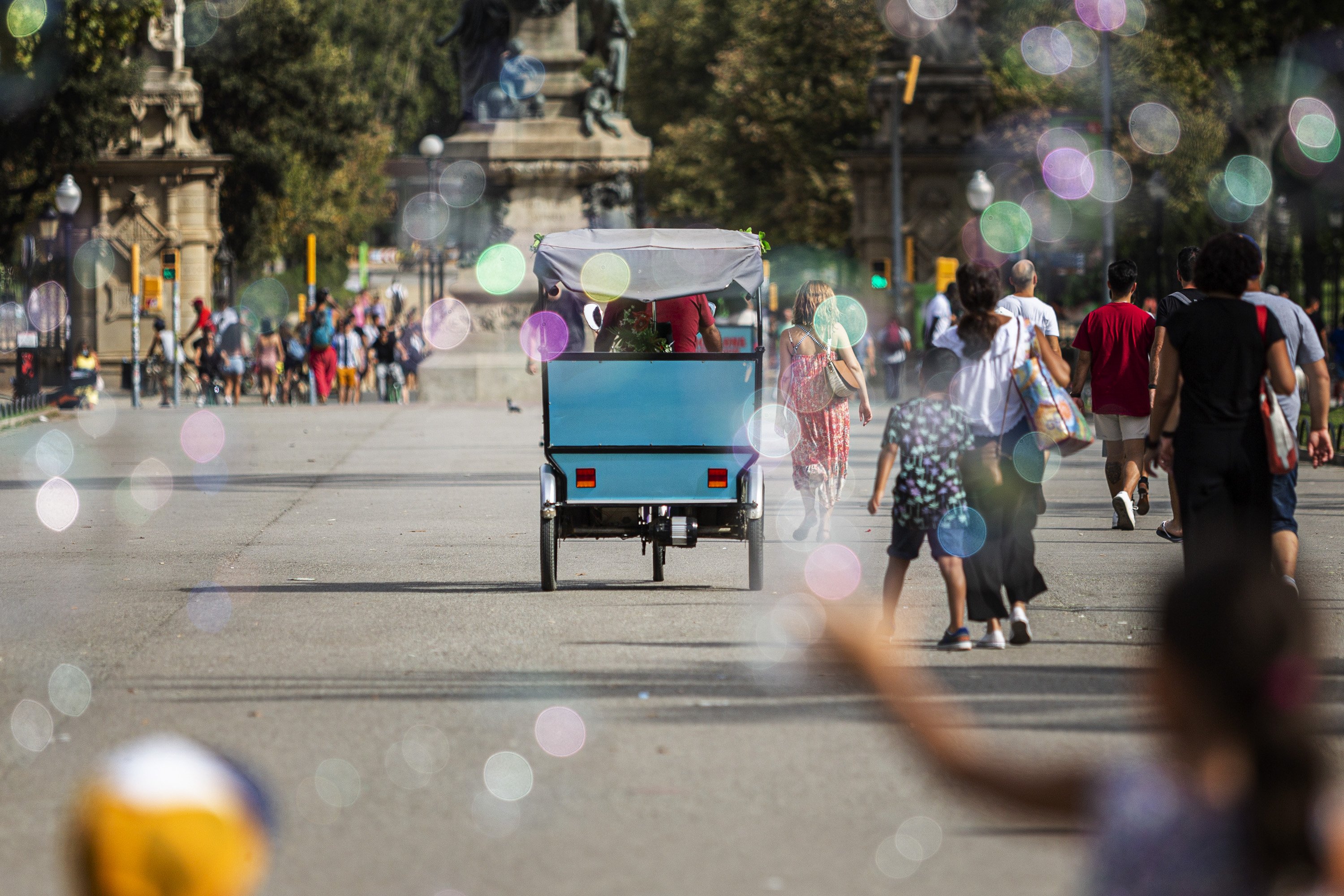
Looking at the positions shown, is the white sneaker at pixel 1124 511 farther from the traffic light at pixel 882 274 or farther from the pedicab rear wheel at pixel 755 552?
the traffic light at pixel 882 274

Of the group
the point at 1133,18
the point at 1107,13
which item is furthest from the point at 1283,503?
the point at 1133,18

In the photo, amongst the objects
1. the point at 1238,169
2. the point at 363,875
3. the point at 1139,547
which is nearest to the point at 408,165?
the point at 1238,169

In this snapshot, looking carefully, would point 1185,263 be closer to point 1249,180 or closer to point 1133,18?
point 1249,180

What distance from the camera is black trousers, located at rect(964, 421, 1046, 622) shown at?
839 cm

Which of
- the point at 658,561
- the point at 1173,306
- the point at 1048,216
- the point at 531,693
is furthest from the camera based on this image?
the point at 1048,216

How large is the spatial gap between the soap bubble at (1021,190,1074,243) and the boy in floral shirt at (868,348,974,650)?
135 ft

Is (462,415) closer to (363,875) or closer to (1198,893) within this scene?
(363,875)

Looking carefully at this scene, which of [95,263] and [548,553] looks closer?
[548,553]

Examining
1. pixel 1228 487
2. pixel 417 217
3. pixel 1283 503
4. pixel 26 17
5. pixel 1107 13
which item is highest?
pixel 1107 13

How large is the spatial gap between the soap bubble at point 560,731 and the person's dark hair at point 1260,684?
3.80 m

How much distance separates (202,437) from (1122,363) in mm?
14620

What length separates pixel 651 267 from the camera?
10734 mm

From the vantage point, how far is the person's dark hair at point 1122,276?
1308 centimetres

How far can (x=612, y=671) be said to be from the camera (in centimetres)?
785
